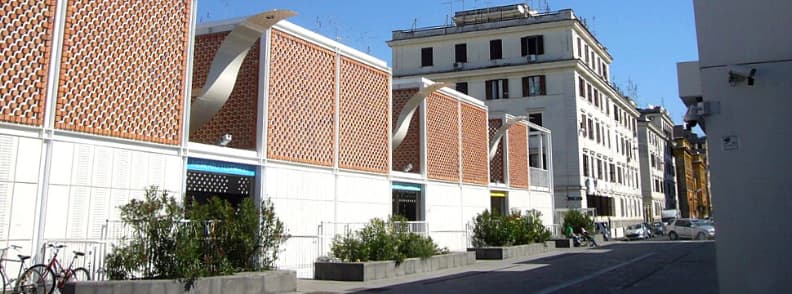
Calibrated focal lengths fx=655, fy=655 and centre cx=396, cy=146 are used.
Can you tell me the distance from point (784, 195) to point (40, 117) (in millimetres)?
12133

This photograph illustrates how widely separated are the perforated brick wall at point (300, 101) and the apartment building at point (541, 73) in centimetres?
2881

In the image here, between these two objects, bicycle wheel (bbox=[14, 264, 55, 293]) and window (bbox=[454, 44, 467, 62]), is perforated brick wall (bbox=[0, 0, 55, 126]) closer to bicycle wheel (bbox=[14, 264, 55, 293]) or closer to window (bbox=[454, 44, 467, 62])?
bicycle wheel (bbox=[14, 264, 55, 293])

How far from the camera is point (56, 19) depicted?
12.0 m

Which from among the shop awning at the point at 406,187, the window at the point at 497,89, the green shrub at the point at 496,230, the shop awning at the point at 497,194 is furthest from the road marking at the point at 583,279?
the window at the point at 497,89

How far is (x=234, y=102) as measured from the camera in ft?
56.3

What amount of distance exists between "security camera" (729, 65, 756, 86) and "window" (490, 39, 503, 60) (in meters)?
37.4

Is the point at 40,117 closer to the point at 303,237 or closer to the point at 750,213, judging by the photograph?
the point at 303,237

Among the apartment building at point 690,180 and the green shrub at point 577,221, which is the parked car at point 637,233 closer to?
the green shrub at point 577,221

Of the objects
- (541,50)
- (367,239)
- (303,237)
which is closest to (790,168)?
(367,239)

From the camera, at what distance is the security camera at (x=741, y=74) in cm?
974

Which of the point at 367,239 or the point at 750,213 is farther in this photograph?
the point at 367,239

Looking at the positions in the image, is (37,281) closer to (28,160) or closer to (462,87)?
(28,160)

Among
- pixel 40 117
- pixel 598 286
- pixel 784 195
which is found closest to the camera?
pixel 784 195

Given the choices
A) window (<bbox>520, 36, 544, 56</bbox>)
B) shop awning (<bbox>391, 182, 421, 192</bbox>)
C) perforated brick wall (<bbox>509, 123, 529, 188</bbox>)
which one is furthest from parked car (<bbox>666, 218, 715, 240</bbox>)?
shop awning (<bbox>391, 182, 421, 192</bbox>)
